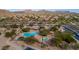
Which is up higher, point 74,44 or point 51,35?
point 51,35

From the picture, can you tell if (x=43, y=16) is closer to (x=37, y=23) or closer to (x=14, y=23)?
(x=37, y=23)

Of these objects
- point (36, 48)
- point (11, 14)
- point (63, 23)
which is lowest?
point (36, 48)

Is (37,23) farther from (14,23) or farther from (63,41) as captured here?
(63,41)
